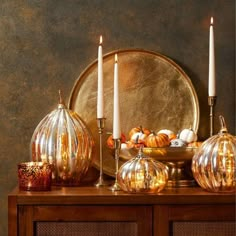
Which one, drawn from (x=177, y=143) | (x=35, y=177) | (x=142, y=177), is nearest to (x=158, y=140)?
(x=177, y=143)

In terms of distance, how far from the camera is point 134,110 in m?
2.38

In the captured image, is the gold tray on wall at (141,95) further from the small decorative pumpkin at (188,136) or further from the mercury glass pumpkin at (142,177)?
the mercury glass pumpkin at (142,177)

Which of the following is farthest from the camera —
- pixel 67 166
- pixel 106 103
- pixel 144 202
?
pixel 106 103

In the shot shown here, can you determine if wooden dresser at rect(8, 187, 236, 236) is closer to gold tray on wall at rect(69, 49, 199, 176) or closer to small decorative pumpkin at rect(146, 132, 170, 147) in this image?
small decorative pumpkin at rect(146, 132, 170, 147)

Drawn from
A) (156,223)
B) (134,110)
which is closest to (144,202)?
(156,223)

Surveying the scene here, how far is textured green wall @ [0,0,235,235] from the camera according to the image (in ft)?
7.85

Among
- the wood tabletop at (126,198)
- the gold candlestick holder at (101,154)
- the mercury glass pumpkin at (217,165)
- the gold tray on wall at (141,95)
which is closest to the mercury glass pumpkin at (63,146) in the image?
the gold candlestick holder at (101,154)

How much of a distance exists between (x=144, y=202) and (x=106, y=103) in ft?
1.84

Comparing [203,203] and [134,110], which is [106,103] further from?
[203,203]

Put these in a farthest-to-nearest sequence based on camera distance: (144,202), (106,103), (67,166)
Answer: (106,103), (67,166), (144,202)

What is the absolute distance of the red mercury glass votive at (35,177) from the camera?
2.03 metres

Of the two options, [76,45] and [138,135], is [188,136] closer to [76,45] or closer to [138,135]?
[138,135]

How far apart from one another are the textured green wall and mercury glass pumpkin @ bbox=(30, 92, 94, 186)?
18 cm

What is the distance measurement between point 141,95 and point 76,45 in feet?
1.06
